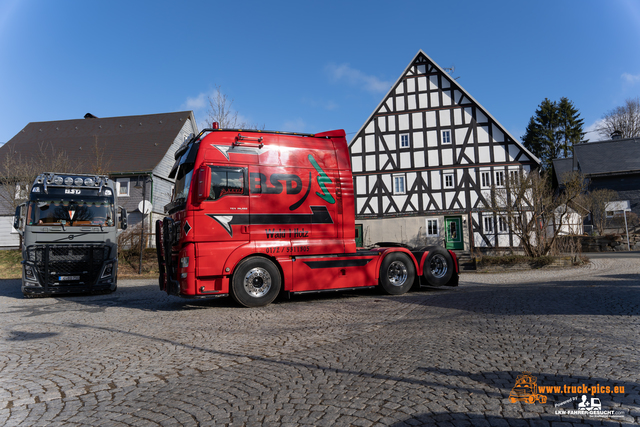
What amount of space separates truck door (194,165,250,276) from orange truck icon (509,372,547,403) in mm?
5702

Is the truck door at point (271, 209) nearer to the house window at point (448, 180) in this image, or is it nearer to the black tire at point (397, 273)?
the black tire at point (397, 273)

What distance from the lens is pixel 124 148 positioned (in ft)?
99.8

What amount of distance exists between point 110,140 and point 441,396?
1312 inches

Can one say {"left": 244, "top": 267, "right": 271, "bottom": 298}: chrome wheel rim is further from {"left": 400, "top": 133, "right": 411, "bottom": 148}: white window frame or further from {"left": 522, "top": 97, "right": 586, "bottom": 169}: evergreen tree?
{"left": 522, "top": 97, "right": 586, "bottom": 169}: evergreen tree

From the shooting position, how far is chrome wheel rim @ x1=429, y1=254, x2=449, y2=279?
10750 mm

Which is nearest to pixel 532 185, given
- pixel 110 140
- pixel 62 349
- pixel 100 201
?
pixel 100 201

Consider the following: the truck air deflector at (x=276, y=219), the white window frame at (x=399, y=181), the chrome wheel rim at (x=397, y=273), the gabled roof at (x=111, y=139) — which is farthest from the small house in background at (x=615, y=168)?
the truck air deflector at (x=276, y=219)

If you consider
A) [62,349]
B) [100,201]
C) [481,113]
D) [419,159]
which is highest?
[481,113]

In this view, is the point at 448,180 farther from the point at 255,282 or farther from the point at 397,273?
the point at 255,282

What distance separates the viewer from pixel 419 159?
28062mm

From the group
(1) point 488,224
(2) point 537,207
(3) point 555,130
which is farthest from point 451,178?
(3) point 555,130

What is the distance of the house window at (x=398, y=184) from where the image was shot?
92.8 feet

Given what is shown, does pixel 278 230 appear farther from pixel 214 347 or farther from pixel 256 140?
pixel 214 347

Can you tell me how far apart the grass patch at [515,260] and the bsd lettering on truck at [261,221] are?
9365 millimetres
